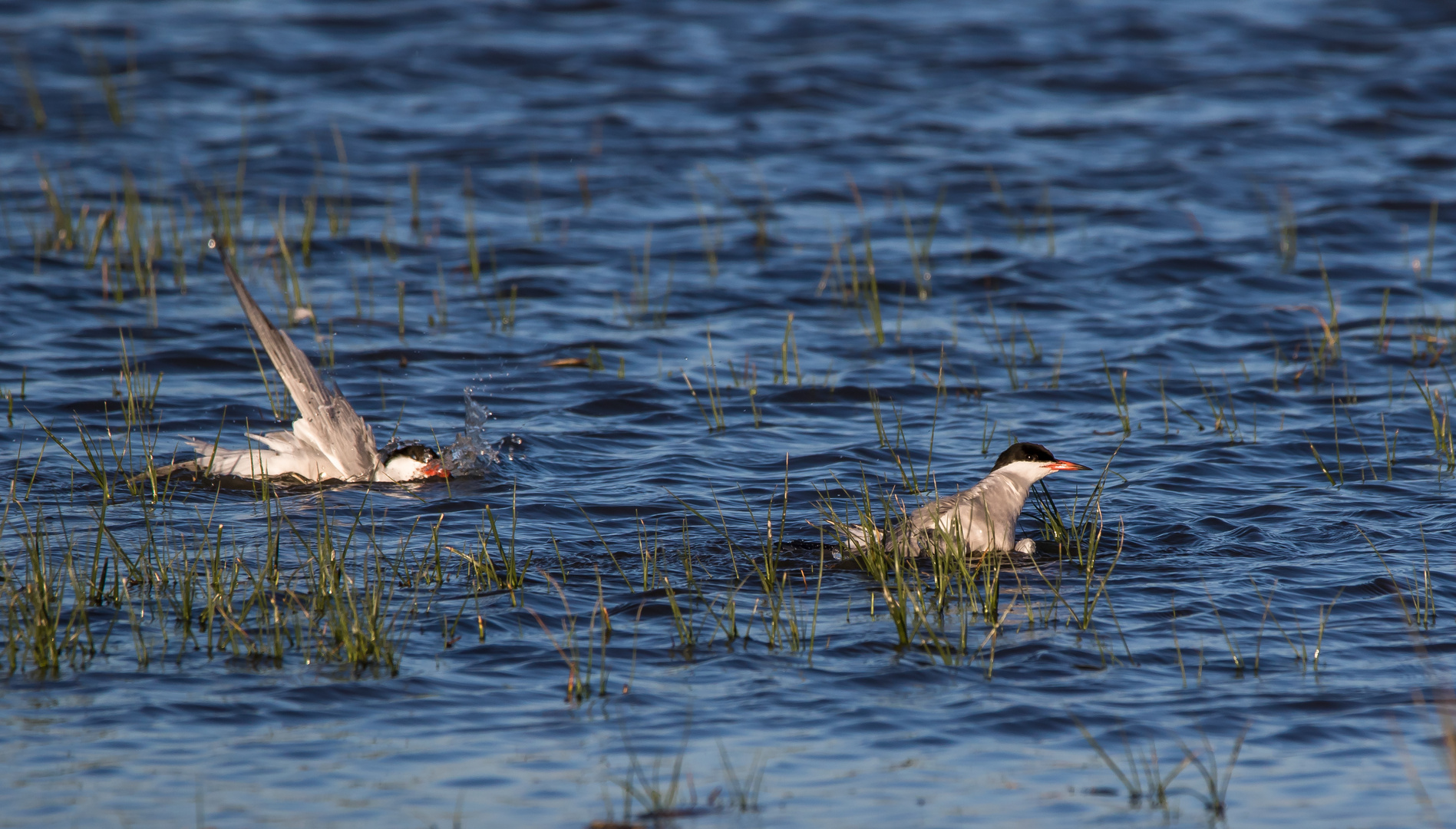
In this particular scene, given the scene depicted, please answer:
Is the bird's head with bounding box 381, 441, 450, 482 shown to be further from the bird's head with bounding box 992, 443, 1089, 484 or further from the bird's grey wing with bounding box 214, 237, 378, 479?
the bird's head with bounding box 992, 443, 1089, 484

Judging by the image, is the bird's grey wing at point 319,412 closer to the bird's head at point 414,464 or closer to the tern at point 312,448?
the tern at point 312,448

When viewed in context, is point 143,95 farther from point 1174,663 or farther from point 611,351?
point 1174,663

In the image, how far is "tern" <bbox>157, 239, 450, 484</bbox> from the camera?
9.32 metres

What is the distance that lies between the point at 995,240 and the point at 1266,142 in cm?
547

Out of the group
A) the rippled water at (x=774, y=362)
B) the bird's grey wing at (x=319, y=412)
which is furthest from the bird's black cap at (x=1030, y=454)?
the bird's grey wing at (x=319, y=412)

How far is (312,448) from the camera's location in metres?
9.58

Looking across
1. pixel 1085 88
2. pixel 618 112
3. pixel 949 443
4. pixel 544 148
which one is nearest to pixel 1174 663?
pixel 949 443

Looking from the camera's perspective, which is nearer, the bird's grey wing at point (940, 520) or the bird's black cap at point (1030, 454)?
the bird's grey wing at point (940, 520)

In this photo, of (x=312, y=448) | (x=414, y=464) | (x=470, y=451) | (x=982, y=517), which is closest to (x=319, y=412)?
(x=312, y=448)

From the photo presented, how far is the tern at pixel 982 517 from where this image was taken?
7.55 m

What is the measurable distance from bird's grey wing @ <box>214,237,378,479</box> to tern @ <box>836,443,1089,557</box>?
3.21m

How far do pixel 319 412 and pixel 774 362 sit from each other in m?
3.84

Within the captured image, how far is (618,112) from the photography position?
20453mm

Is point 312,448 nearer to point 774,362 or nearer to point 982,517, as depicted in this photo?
point 774,362
